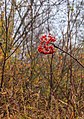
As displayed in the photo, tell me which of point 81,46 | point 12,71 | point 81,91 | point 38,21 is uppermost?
point 38,21

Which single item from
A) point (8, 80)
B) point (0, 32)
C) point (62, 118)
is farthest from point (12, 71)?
point (62, 118)

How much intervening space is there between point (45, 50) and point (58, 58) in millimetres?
4239

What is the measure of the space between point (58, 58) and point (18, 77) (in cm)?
112

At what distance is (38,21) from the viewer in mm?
6008

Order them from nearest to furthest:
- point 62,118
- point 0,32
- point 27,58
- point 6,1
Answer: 1. point 62,118
2. point 6,1
3. point 0,32
4. point 27,58

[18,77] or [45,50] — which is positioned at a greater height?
[45,50]

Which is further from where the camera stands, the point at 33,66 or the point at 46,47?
the point at 33,66

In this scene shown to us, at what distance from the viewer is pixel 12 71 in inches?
221

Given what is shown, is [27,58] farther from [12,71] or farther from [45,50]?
[45,50]

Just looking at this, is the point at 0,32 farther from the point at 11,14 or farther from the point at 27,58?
the point at 27,58

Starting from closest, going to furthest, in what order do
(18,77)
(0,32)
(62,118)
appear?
A: (62,118) → (0,32) → (18,77)

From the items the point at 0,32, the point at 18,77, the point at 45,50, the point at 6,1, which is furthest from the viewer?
the point at 18,77

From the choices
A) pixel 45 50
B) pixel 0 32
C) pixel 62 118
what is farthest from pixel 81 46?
pixel 45 50

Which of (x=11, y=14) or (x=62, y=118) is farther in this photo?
(x=11, y=14)
